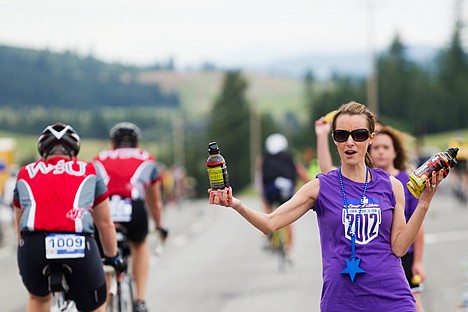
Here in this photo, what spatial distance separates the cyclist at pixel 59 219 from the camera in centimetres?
644

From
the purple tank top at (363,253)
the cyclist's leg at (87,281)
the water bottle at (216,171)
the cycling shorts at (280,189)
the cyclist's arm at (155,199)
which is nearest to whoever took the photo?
the water bottle at (216,171)

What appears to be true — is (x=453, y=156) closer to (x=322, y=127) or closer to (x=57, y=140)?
(x=322, y=127)

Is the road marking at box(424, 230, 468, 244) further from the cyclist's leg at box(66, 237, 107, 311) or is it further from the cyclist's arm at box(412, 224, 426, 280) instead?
the cyclist's leg at box(66, 237, 107, 311)

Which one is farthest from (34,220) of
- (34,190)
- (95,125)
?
(95,125)

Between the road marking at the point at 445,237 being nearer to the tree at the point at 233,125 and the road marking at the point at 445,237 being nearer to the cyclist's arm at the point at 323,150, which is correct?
the cyclist's arm at the point at 323,150

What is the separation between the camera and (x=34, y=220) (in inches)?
252

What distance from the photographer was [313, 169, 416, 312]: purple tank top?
15.7ft

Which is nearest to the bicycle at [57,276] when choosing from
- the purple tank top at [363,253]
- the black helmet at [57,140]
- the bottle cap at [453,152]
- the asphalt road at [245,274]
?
the black helmet at [57,140]

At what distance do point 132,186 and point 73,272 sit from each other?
2510 mm

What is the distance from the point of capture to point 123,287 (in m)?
8.70

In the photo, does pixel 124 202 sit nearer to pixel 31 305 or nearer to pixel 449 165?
pixel 31 305

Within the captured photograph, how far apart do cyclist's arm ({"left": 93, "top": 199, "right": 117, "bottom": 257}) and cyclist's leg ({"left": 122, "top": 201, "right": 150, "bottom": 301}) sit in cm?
175

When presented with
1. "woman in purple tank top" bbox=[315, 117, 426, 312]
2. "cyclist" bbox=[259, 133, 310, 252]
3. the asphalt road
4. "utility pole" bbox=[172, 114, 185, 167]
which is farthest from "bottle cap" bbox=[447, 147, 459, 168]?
"utility pole" bbox=[172, 114, 185, 167]

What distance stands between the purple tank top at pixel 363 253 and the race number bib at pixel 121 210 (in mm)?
4259
